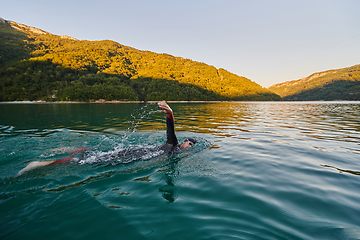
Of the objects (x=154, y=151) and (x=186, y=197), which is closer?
(x=186, y=197)

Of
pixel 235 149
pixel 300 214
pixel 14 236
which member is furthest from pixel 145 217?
pixel 235 149

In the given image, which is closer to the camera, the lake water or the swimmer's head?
the lake water

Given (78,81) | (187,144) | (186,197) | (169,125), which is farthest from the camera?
(78,81)

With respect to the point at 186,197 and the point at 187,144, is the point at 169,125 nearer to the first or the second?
the point at 187,144

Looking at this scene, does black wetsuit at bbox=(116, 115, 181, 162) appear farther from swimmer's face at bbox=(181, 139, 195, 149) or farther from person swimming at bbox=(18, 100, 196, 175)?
swimmer's face at bbox=(181, 139, 195, 149)

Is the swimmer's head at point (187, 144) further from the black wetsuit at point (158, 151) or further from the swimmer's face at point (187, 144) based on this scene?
the black wetsuit at point (158, 151)

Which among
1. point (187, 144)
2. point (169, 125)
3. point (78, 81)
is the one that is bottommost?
point (187, 144)

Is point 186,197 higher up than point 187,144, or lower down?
lower down

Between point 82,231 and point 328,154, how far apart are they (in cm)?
880

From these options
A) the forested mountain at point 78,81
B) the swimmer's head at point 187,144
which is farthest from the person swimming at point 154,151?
the forested mountain at point 78,81

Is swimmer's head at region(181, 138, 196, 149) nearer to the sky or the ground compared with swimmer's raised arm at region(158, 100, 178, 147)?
nearer to the ground

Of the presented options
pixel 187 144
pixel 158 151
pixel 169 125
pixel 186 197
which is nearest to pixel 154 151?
pixel 158 151

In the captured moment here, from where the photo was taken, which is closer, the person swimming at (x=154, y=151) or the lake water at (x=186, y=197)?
the lake water at (x=186, y=197)

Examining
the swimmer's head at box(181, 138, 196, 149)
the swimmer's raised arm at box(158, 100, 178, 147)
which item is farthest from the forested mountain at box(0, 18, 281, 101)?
the swimmer's raised arm at box(158, 100, 178, 147)
